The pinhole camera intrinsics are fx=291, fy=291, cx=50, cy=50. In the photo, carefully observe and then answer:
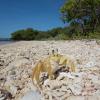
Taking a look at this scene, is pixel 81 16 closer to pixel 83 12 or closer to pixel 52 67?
pixel 83 12

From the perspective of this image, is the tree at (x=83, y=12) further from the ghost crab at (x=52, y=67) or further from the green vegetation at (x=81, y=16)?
the ghost crab at (x=52, y=67)

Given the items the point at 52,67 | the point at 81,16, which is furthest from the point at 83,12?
the point at 52,67

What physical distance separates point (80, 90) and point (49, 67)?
1233 millimetres

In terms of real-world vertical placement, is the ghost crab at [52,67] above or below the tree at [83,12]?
below

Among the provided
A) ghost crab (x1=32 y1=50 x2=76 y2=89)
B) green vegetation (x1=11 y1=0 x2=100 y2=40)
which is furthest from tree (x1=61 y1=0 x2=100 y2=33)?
ghost crab (x1=32 y1=50 x2=76 y2=89)

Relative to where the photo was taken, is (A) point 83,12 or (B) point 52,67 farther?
(A) point 83,12

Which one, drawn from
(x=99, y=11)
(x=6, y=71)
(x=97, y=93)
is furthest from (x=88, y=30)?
(x=97, y=93)

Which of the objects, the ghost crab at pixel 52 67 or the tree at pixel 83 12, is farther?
the tree at pixel 83 12

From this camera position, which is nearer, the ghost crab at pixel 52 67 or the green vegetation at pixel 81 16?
the ghost crab at pixel 52 67

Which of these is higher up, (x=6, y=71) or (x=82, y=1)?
(x=82, y=1)

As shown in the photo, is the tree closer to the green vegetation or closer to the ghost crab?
the green vegetation

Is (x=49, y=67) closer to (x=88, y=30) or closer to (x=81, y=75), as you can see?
(x=81, y=75)

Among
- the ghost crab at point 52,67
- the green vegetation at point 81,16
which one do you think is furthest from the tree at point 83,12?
the ghost crab at point 52,67

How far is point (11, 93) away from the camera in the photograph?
190 inches
